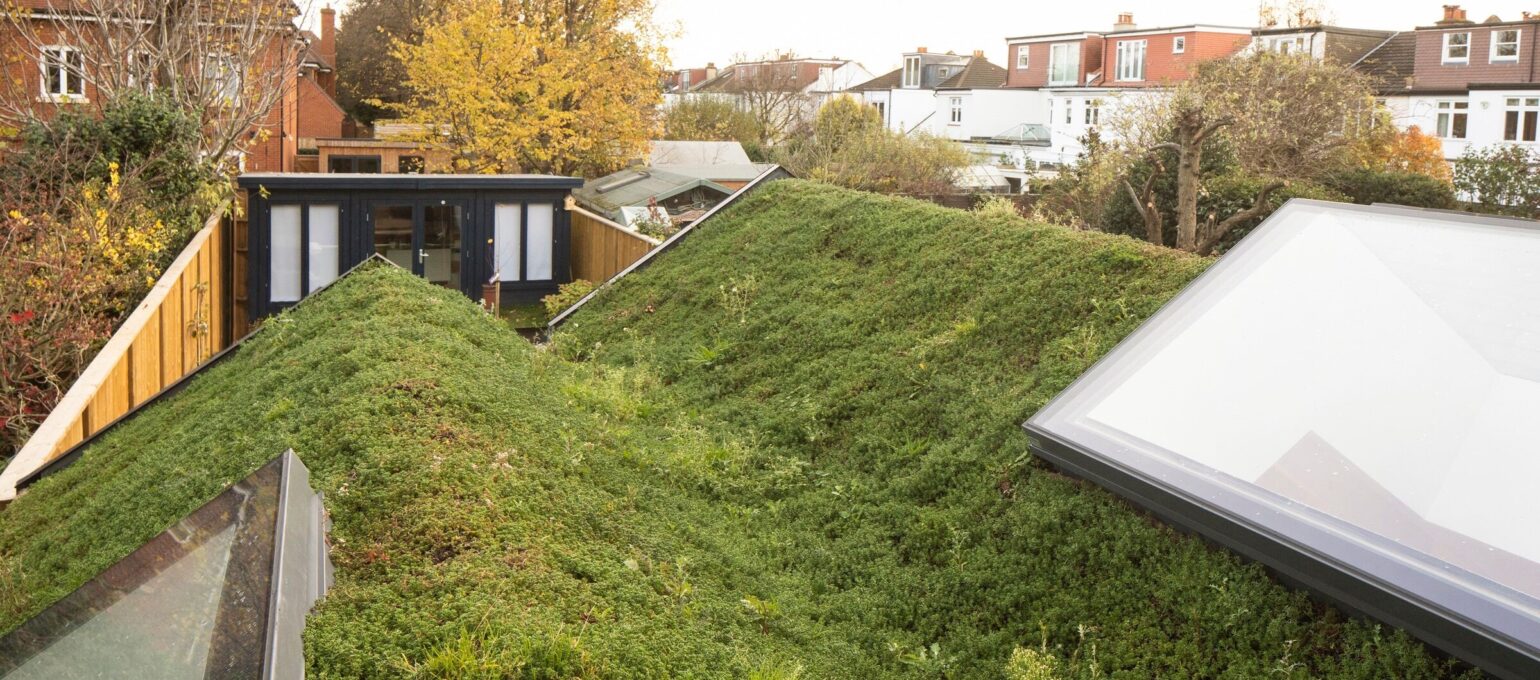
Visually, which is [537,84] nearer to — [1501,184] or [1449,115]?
[1501,184]

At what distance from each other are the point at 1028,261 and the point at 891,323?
1.35 meters

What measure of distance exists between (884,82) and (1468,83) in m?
35.7

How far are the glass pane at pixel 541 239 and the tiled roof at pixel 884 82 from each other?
51.7 metres

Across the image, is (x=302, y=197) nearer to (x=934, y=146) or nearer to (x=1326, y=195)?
(x=1326, y=195)

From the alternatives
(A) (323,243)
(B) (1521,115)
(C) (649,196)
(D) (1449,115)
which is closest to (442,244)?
(A) (323,243)

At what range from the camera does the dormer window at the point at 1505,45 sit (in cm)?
4134

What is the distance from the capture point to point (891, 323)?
1090cm

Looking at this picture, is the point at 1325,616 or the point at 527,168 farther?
the point at 527,168

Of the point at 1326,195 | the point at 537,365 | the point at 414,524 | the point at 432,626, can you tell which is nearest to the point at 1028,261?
the point at 537,365

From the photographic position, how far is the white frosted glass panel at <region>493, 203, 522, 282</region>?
2145cm

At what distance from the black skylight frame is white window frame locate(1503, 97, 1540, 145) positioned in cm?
3952

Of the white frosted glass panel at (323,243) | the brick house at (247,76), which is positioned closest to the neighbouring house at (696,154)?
the brick house at (247,76)

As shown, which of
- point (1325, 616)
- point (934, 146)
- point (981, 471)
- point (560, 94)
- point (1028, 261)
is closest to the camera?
point (1325, 616)

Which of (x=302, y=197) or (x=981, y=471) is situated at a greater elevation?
(x=302, y=197)
